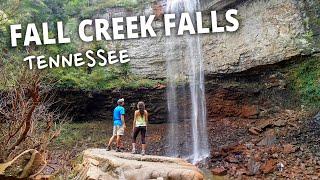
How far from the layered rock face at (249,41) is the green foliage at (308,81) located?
732 millimetres

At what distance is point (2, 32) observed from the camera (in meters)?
17.9

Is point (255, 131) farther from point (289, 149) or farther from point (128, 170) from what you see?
point (128, 170)

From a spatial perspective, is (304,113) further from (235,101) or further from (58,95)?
(58,95)

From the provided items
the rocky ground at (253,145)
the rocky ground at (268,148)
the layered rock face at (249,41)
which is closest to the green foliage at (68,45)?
the layered rock face at (249,41)

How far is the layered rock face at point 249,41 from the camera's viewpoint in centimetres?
1742

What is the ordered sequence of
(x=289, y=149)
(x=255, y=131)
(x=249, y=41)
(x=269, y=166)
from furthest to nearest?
(x=249, y=41) < (x=255, y=131) < (x=289, y=149) < (x=269, y=166)

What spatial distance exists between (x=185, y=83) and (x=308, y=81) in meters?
5.65

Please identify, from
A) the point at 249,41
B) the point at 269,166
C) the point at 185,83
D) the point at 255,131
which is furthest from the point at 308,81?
the point at 185,83

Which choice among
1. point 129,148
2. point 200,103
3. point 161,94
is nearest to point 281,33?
point 200,103

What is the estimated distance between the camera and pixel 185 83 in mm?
19469

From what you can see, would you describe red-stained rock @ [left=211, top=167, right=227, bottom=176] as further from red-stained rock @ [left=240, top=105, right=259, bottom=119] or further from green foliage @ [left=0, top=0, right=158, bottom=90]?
green foliage @ [left=0, top=0, right=158, bottom=90]

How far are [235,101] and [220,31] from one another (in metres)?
3.42

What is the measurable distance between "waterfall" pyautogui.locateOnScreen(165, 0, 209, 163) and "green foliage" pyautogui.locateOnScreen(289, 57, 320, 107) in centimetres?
427

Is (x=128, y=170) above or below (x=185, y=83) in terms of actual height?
below
